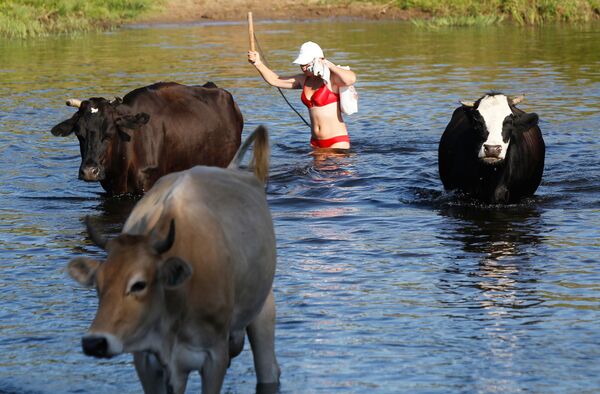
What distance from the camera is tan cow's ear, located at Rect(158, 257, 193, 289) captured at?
529cm

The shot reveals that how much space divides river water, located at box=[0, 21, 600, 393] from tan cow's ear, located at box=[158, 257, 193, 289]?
195cm

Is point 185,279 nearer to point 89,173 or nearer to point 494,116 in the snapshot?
point 89,173

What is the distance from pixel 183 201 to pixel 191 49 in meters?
23.9

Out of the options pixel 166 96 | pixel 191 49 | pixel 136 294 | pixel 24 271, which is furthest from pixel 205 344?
pixel 191 49

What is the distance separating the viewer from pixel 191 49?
29.3m

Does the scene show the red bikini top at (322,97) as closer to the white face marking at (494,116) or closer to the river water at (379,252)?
the river water at (379,252)

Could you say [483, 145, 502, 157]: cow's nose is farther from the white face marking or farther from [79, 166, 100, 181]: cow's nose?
[79, 166, 100, 181]: cow's nose

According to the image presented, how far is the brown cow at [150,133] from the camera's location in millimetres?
11891

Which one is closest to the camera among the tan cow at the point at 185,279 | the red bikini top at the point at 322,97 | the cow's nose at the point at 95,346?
the cow's nose at the point at 95,346

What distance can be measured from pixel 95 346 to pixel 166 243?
0.54 meters

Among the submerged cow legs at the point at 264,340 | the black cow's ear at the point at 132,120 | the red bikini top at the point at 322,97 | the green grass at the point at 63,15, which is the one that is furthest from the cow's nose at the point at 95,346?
the green grass at the point at 63,15

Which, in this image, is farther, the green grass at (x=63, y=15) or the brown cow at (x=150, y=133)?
the green grass at (x=63, y=15)

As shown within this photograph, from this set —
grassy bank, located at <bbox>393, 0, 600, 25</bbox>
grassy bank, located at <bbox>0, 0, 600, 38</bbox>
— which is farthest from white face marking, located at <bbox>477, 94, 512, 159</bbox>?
grassy bank, located at <bbox>393, 0, 600, 25</bbox>

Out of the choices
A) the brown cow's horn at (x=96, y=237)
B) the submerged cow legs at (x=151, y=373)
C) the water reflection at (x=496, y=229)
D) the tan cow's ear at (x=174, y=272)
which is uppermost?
the brown cow's horn at (x=96, y=237)
